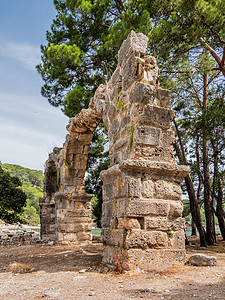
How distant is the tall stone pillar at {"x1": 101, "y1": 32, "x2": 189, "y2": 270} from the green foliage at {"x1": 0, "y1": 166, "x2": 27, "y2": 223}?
436 inches

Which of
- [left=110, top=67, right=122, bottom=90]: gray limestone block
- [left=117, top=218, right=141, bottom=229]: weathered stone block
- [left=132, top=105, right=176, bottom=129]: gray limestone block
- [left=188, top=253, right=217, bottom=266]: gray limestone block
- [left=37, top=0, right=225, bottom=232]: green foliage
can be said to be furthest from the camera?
[left=37, top=0, right=225, bottom=232]: green foliage

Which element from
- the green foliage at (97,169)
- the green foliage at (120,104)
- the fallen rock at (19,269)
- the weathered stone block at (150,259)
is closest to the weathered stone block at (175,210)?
the weathered stone block at (150,259)

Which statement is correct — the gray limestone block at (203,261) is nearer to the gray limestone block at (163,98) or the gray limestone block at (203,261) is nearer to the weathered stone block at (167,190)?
the weathered stone block at (167,190)

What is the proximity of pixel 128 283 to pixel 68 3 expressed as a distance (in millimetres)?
9080

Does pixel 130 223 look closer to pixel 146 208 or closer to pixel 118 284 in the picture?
pixel 146 208

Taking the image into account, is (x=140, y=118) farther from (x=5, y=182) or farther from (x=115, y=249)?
(x=5, y=182)

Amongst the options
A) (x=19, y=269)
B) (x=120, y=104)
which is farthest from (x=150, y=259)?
(x=120, y=104)

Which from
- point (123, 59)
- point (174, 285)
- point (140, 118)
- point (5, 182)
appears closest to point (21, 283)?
point (174, 285)

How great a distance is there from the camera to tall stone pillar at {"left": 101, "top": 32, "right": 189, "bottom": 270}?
141 inches

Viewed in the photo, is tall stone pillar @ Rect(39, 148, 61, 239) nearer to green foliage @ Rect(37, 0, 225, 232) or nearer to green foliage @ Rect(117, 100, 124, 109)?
green foliage @ Rect(37, 0, 225, 232)

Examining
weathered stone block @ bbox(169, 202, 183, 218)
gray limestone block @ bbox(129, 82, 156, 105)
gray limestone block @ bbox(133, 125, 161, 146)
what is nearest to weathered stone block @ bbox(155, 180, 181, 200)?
weathered stone block @ bbox(169, 202, 183, 218)

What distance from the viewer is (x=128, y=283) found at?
3018 mm

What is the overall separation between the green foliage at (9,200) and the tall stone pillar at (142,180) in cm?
1107

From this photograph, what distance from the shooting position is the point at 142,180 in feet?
12.4
